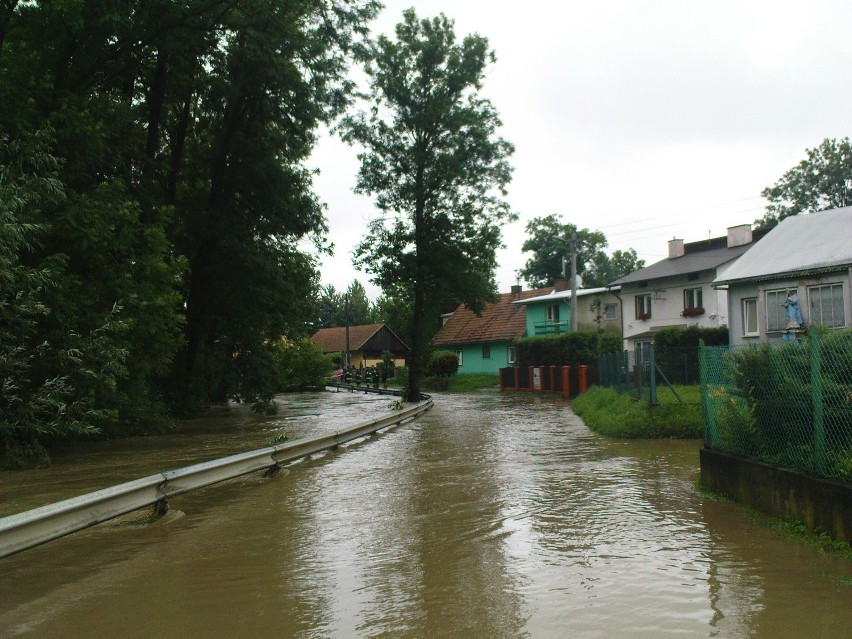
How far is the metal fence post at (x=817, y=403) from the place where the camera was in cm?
689

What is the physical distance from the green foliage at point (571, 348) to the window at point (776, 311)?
13517 millimetres

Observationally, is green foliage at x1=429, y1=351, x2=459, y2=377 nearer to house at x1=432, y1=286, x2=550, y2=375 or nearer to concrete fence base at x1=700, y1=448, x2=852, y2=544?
house at x1=432, y1=286, x2=550, y2=375

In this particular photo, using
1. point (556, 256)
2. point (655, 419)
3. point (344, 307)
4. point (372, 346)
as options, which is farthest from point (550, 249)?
point (655, 419)

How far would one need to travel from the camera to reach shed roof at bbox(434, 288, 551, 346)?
6097 centimetres

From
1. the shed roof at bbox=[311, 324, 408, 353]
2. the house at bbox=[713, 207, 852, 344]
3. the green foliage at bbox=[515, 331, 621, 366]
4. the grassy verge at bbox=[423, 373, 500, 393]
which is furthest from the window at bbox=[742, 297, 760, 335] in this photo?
the shed roof at bbox=[311, 324, 408, 353]

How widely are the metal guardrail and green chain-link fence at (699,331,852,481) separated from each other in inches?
246

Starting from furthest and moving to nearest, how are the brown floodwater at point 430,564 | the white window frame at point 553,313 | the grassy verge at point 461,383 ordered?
the white window frame at point 553,313 < the grassy verge at point 461,383 < the brown floodwater at point 430,564

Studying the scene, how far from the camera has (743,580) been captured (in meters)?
5.63

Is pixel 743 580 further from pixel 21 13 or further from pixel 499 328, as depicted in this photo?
pixel 499 328

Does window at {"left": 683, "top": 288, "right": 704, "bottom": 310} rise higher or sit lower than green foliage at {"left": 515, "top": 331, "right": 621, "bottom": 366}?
higher

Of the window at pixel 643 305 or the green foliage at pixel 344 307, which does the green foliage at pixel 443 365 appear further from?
the green foliage at pixel 344 307

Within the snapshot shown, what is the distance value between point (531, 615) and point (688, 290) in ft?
129

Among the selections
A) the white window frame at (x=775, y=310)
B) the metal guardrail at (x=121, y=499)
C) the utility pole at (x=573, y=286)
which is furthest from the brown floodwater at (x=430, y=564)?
the utility pole at (x=573, y=286)

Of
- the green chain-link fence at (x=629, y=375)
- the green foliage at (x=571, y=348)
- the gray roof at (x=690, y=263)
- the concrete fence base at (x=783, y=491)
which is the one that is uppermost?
the gray roof at (x=690, y=263)
